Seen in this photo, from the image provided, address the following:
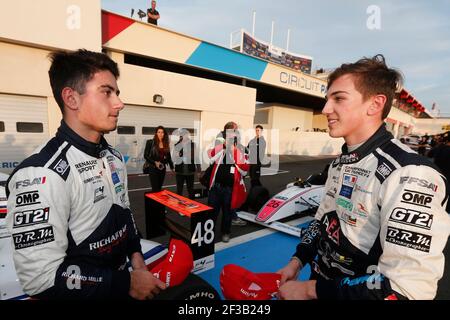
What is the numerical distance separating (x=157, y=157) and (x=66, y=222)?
167 inches

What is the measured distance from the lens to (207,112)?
1219cm

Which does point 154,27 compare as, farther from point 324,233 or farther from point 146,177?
point 324,233

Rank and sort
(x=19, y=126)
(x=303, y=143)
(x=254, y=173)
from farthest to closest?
(x=303, y=143) → (x=19, y=126) → (x=254, y=173)

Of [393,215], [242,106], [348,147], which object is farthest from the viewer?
[242,106]

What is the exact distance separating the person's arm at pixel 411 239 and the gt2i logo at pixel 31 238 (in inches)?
50.0

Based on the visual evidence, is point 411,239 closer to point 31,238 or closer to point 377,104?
point 377,104

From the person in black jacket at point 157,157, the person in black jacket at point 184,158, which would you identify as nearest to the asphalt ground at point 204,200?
the person in black jacket at point 157,157

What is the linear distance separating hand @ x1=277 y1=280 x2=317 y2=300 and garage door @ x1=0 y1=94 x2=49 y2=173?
358 inches

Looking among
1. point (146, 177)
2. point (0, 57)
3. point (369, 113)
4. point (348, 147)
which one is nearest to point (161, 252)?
point (348, 147)

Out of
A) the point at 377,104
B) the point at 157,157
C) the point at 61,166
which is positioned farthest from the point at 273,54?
the point at 61,166

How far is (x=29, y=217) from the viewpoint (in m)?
1.06

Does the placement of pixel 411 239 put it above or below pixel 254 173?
above

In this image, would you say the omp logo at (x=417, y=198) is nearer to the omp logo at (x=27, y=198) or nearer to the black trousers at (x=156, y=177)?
the omp logo at (x=27, y=198)
